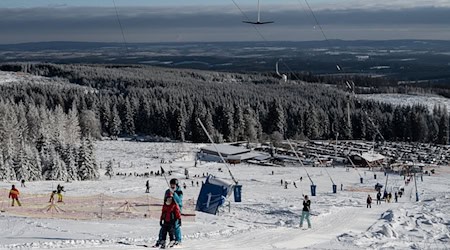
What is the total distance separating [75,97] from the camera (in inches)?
4828

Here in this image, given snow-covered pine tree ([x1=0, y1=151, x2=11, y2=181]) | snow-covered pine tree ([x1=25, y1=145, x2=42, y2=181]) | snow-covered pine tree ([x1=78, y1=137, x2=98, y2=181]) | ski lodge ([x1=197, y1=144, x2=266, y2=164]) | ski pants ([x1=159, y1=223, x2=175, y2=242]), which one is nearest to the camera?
ski pants ([x1=159, y1=223, x2=175, y2=242])

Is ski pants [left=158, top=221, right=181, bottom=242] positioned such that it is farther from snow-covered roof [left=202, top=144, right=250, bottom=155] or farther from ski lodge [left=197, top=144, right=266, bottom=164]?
snow-covered roof [left=202, top=144, right=250, bottom=155]

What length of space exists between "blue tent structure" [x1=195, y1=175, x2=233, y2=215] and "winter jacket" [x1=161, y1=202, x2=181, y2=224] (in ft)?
25.2

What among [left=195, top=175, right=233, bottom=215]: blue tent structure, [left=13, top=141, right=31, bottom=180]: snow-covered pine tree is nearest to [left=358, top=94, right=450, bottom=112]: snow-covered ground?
[left=13, top=141, right=31, bottom=180]: snow-covered pine tree

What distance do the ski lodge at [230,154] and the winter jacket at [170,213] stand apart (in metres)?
62.4

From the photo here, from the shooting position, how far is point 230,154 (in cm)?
8075

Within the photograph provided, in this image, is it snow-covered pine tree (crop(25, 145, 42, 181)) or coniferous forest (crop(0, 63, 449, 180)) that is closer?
snow-covered pine tree (crop(25, 145, 42, 181))

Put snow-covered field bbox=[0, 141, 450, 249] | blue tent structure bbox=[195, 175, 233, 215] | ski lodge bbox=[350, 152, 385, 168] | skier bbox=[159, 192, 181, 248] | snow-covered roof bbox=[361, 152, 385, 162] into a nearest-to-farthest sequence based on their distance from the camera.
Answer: skier bbox=[159, 192, 181, 248] < snow-covered field bbox=[0, 141, 450, 249] < blue tent structure bbox=[195, 175, 233, 215] < ski lodge bbox=[350, 152, 385, 168] < snow-covered roof bbox=[361, 152, 385, 162]

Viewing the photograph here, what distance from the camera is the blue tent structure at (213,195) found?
22.0m

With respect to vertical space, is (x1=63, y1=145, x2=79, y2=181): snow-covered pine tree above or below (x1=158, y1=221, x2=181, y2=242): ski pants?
below

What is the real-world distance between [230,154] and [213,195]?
58446 millimetres

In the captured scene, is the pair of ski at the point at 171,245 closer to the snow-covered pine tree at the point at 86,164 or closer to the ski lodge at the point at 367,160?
the snow-covered pine tree at the point at 86,164

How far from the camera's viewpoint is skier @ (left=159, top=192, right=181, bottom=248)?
14.0 meters

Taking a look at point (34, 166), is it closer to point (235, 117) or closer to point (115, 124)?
point (115, 124)
